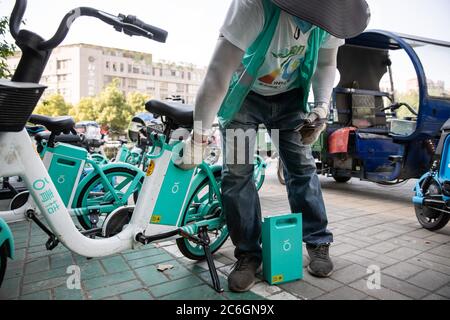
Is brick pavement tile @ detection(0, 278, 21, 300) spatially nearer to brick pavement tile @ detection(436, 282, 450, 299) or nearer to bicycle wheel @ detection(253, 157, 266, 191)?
brick pavement tile @ detection(436, 282, 450, 299)

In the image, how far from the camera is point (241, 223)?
2.16 meters

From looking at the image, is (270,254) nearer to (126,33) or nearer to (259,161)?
(126,33)

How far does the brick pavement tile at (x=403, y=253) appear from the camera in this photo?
2604 mm

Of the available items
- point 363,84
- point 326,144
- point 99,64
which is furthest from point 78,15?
point 99,64

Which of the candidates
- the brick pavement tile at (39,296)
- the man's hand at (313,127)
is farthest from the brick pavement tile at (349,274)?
the brick pavement tile at (39,296)

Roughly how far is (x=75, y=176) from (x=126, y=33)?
1.66m

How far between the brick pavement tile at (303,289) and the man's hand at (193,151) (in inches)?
38.8

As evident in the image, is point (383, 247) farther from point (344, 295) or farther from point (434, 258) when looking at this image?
point (344, 295)

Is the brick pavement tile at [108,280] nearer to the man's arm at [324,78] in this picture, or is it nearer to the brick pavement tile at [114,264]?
the brick pavement tile at [114,264]

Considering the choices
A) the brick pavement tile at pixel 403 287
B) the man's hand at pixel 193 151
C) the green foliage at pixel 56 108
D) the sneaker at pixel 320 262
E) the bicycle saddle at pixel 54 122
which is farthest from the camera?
the green foliage at pixel 56 108

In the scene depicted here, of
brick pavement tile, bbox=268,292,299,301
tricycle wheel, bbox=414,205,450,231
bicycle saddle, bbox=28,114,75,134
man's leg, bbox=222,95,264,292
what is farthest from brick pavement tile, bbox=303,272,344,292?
bicycle saddle, bbox=28,114,75,134

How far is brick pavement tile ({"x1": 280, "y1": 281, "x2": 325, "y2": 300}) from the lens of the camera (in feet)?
6.43

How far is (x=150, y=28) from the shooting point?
1.82 m
